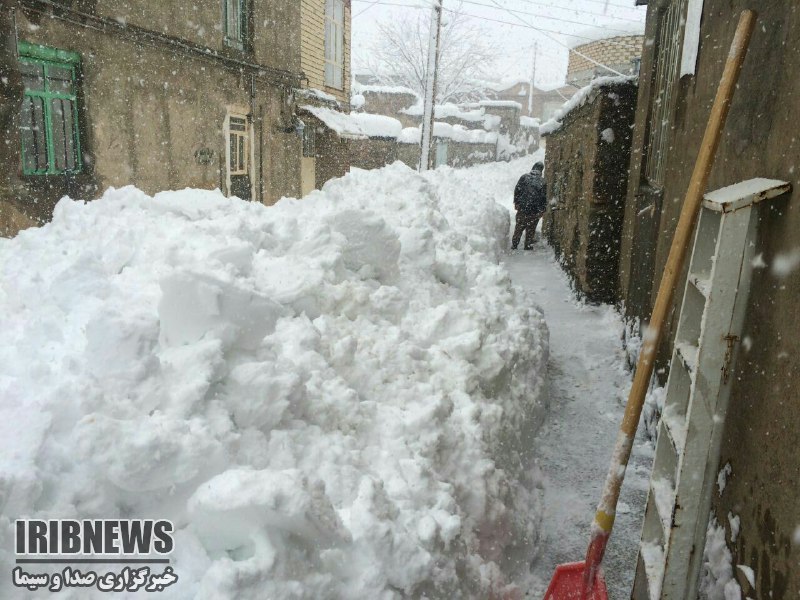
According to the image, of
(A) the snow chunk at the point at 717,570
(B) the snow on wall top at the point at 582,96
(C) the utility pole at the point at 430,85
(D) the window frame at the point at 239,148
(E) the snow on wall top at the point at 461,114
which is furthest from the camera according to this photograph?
(E) the snow on wall top at the point at 461,114

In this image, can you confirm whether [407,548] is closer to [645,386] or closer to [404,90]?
[645,386]

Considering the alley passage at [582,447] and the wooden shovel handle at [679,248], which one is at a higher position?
the wooden shovel handle at [679,248]

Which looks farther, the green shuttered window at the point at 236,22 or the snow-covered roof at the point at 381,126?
the snow-covered roof at the point at 381,126

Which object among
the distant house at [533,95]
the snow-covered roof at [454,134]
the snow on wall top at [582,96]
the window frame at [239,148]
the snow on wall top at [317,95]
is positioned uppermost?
the distant house at [533,95]

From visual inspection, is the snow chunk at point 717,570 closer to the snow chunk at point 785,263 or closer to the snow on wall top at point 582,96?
the snow chunk at point 785,263

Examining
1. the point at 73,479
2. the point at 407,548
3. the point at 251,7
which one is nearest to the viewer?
the point at 73,479

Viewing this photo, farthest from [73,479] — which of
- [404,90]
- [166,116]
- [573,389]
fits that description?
[404,90]

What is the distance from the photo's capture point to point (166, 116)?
9.52 meters

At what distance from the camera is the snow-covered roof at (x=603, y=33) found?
22.3m

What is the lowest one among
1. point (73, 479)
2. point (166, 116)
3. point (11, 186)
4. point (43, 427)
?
point (73, 479)

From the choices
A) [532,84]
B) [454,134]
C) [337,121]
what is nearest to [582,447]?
[337,121]

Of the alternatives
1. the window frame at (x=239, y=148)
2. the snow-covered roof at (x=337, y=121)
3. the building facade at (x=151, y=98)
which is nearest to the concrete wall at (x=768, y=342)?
the building facade at (x=151, y=98)

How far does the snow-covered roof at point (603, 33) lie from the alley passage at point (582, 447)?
18.4m

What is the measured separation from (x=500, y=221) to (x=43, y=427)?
935 cm
